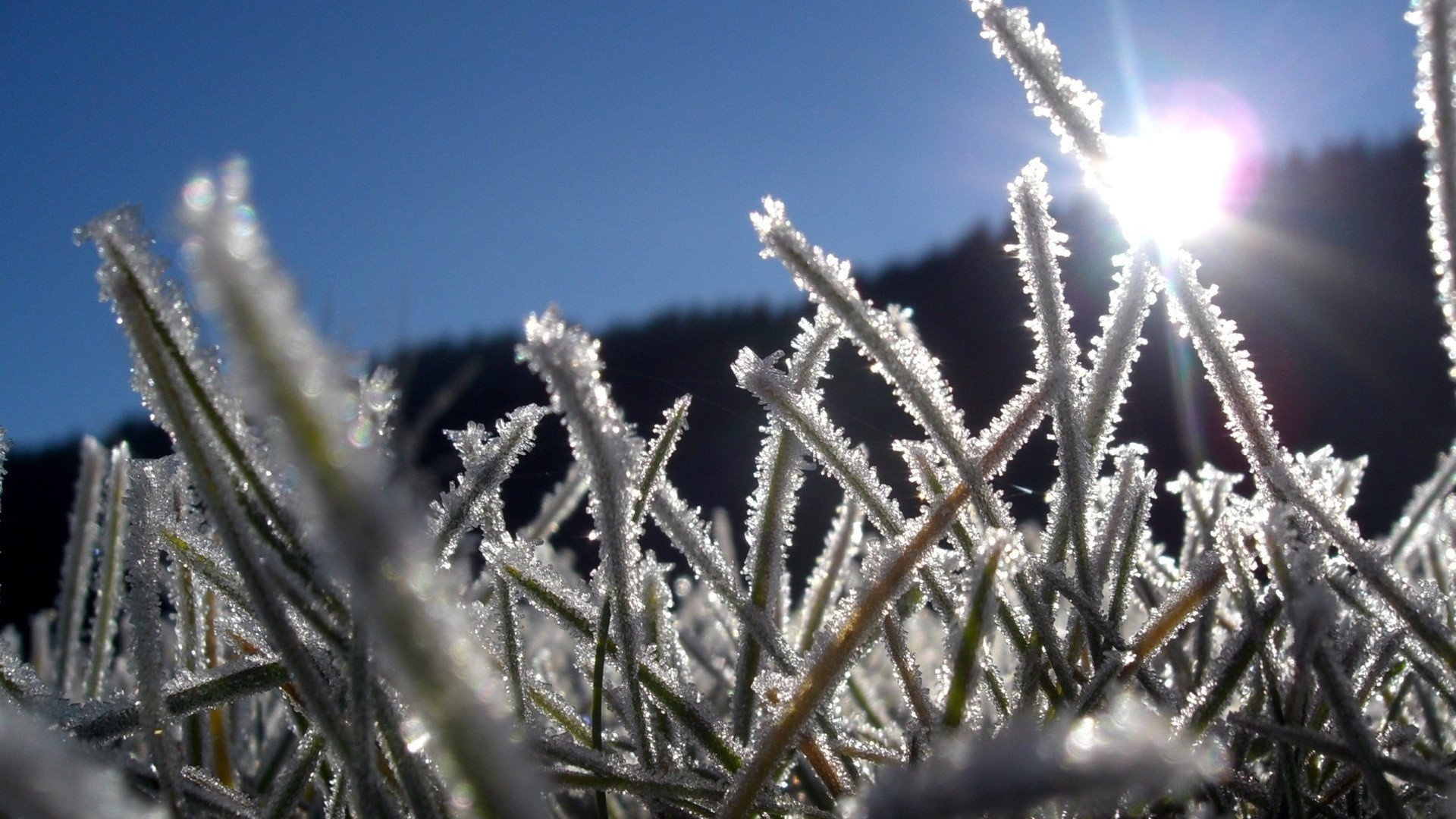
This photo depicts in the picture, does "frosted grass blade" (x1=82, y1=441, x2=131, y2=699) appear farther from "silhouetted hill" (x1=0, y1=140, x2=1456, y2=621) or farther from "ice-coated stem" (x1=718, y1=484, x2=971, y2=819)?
"silhouetted hill" (x1=0, y1=140, x2=1456, y2=621)

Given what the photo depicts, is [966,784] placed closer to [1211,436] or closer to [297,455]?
[297,455]

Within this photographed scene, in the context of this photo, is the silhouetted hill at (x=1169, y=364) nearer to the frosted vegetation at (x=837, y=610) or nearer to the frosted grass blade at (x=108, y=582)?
the frosted grass blade at (x=108, y=582)

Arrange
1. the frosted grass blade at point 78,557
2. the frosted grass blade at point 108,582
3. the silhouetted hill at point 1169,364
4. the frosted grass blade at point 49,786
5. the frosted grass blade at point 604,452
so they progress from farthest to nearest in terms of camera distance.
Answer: the silhouetted hill at point 1169,364 → the frosted grass blade at point 78,557 → the frosted grass blade at point 108,582 → the frosted grass blade at point 604,452 → the frosted grass blade at point 49,786

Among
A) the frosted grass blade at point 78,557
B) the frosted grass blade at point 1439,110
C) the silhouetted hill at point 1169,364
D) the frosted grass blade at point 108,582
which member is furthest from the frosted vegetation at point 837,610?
the silhouetted hill at point 1169,364

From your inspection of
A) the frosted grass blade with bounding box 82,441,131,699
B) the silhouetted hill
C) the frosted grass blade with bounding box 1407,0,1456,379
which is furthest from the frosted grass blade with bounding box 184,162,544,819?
the silhouetted hill

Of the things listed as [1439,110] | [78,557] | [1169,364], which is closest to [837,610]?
[1439,110]

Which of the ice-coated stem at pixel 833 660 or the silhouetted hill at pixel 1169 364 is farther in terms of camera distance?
the silhouetted hill at pixel 1169 364
